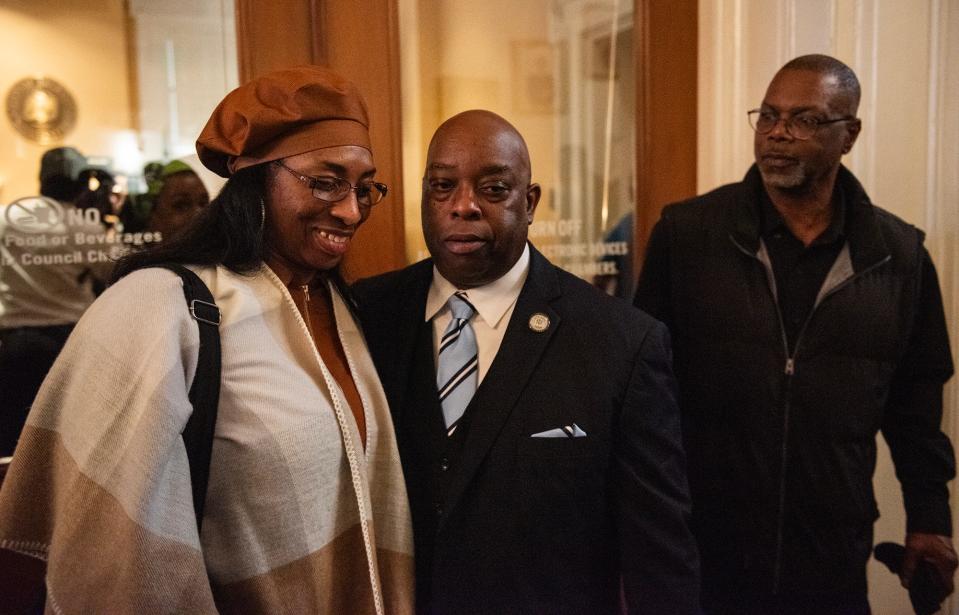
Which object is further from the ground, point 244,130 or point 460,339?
point 244,130

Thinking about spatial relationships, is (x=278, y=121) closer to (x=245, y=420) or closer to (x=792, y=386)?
(x=245, y=420)

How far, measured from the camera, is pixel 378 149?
2.42m

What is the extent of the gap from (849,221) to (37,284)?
207 centimetres

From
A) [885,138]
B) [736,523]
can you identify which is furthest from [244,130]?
[885,138]

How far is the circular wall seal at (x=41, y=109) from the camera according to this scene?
79.2 inches

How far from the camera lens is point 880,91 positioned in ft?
8.67

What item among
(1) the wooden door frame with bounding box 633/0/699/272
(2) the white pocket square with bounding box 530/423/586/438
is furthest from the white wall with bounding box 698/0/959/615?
(2) the white pocket square with bounding box 530/423/586/438

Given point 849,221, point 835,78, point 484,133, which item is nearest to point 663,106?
point 835,78

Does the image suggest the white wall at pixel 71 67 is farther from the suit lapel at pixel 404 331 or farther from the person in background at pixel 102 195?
the suit lapel at pixel 404 331

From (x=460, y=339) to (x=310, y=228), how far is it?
40cm

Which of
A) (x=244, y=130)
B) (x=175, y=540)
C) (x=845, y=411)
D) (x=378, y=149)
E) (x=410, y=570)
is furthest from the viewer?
(x=378, y=149)

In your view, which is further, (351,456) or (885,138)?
(885,138)

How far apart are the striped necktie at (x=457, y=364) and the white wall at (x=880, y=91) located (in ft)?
4.19

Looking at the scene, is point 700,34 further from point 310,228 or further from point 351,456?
point 351,456
